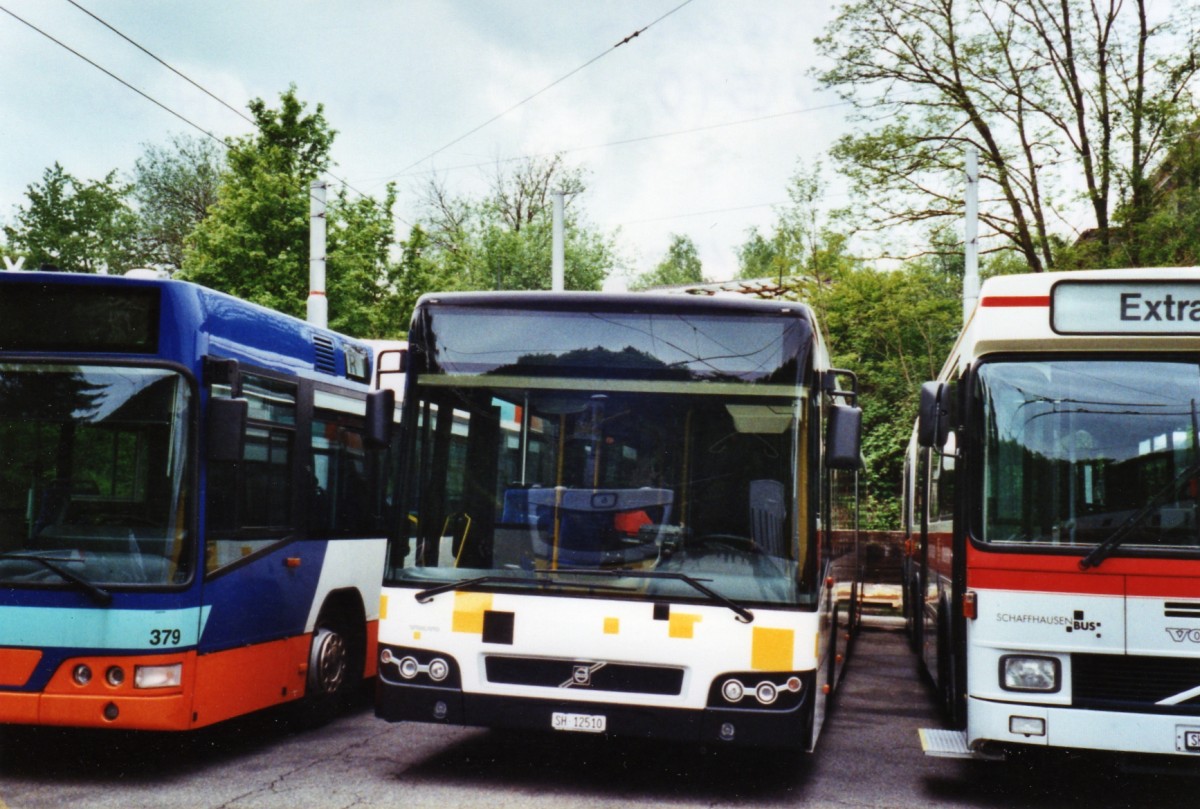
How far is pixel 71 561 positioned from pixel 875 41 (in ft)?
66.4

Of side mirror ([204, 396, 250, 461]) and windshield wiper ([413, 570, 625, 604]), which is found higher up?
side mirror ([204, 396, 250, 461])

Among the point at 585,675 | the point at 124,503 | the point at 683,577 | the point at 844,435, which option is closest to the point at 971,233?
the point at 844,435

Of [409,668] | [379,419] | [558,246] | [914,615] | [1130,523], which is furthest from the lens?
[558,246]

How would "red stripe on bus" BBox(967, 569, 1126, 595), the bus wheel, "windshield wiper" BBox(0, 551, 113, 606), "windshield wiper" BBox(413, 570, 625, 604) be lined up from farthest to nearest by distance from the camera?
the bus wheel
"windshield wiper" BBox(413, 570, 625, 604)
"windshield wiper" BBox(0, 551, 113, 606)
"red stripe on bus" BBox(967, 569, 1126, 595)

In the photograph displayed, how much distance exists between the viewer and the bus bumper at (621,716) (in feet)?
22.7

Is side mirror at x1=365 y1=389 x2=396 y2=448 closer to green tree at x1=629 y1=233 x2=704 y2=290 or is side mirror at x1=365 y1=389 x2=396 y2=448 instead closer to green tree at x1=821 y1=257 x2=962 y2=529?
green tree at x1=821 y1=257 x2=962 y2=529

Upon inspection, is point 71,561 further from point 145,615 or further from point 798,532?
point 798,532

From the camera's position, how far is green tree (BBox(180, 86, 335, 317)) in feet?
87.2

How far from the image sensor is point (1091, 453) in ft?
22.7

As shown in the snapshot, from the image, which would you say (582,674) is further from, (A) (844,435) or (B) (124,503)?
(B) (124,503)

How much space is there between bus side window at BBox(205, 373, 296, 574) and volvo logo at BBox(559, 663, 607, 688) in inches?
86.8

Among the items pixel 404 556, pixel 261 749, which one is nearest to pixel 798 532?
pixel 404 556

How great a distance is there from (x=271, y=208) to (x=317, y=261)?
34.0ft

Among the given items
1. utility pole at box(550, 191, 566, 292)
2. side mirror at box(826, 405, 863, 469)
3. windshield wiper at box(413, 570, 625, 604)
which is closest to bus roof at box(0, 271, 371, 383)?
windshield wiper at box(413, 570, 625, 604)
